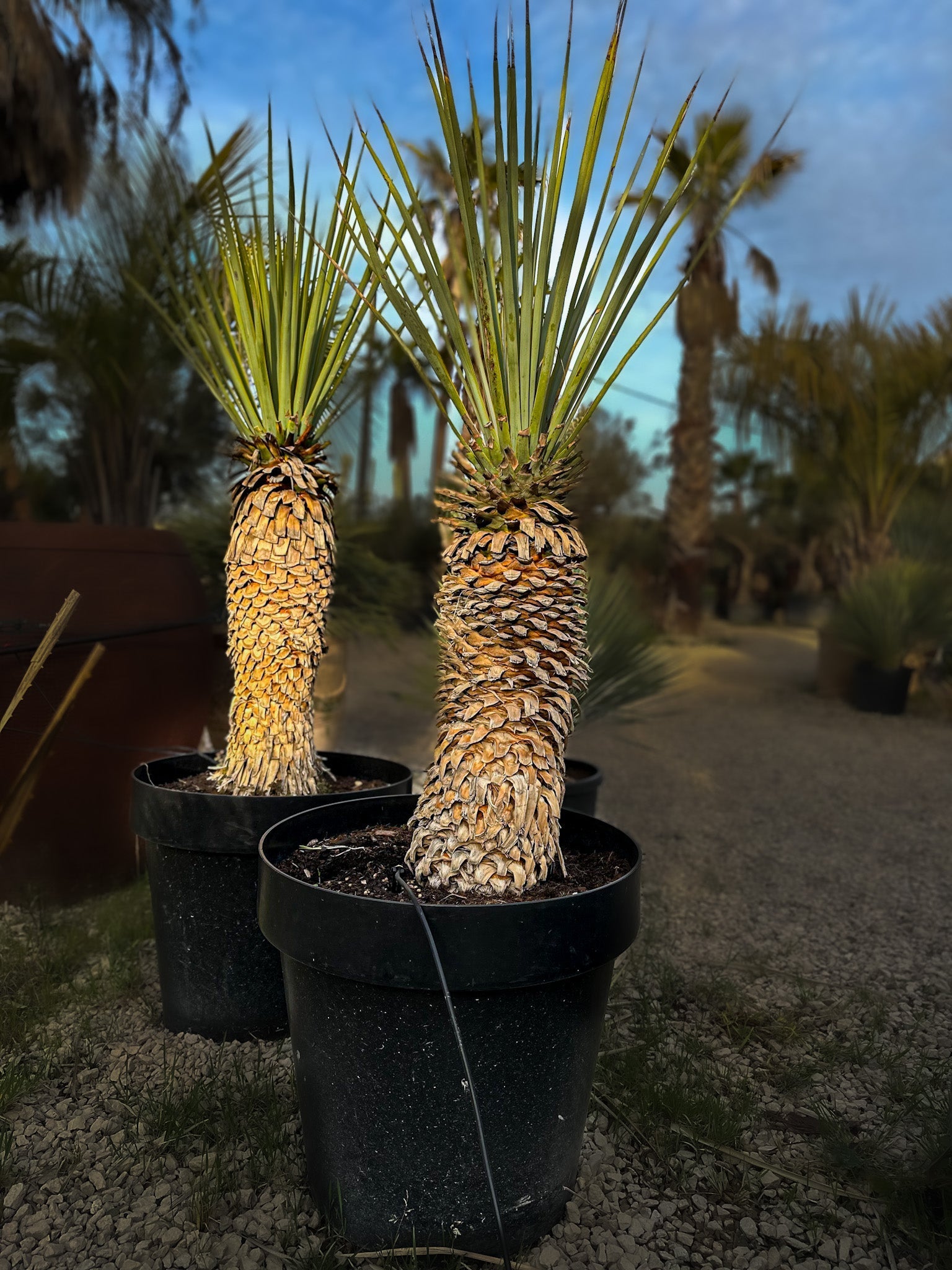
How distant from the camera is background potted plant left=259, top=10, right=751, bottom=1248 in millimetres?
1440

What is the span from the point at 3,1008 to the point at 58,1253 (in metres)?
0.87

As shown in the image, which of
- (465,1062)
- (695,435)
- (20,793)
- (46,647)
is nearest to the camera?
(465,1062)

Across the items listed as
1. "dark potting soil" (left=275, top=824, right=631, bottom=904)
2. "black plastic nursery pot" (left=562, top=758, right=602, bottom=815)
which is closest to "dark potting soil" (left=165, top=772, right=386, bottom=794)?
"dark potting soil" (left=275, top=824, right=631, bottom=904)

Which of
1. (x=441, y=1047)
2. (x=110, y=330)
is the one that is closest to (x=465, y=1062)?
(x=441, y=1047)

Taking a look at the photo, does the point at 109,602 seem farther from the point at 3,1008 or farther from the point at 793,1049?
the point at 793,1049

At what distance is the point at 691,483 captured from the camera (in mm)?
13008

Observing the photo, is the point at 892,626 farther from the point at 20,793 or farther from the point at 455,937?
the point at 455,937

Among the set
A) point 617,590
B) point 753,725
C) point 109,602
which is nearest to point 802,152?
point 753,725

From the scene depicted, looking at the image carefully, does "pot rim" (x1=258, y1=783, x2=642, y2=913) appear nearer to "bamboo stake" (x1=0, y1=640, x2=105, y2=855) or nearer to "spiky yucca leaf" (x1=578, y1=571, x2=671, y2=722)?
"bamboo stake" (x1=0, y1=640, x2=105, y2=855)

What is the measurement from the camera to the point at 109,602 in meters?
3.03

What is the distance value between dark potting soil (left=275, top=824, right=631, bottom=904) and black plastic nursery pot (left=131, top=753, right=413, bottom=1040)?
274mm

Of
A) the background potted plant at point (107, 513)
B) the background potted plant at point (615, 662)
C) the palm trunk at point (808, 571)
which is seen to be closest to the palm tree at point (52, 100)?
the background potted plant at point (107, 513)

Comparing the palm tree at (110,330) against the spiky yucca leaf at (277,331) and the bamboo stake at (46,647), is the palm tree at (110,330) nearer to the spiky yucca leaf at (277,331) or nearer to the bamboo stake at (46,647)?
the spiky yucca leaf at (277,331)

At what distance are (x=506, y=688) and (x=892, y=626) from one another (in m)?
6.71
